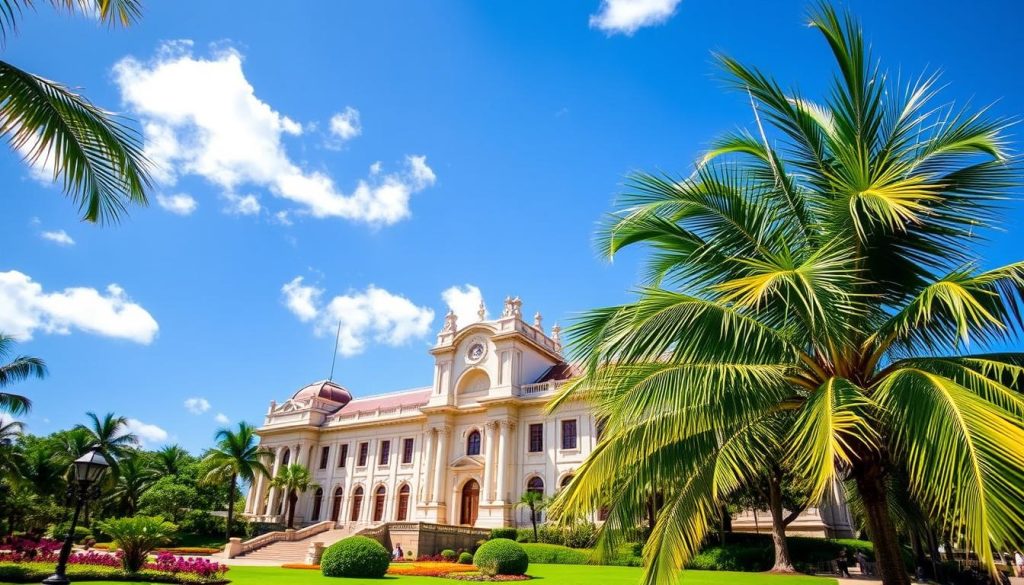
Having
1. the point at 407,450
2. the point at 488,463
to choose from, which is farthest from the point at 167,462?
the point at 488,463

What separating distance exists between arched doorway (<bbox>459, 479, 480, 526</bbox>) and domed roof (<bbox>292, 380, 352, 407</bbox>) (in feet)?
59.1

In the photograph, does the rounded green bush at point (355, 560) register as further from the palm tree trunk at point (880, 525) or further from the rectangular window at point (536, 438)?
the rectangular window at point (536, 438)

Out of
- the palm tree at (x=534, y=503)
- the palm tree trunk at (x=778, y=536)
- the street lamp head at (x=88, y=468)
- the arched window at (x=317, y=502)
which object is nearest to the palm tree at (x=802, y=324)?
the street lamp head at (x=88, y=468)

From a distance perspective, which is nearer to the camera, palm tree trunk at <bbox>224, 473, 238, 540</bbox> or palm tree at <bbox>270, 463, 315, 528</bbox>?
palm tree trunk at <bbox>224, 473, 238, 540</bbox>

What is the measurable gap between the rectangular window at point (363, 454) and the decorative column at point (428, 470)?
598cm

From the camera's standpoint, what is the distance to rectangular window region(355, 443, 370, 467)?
43219mm

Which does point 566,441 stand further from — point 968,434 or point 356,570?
point 968,434

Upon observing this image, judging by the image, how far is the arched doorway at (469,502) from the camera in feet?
120

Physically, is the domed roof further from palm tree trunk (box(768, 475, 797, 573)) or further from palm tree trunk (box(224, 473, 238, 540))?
palm tree trunk (box(768, 475, 797, 573))

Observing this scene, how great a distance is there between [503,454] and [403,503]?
9895 mm

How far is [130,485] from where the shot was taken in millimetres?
43219

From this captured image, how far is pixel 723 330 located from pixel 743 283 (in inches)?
34.0

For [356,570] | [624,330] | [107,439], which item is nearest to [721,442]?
[624,330]

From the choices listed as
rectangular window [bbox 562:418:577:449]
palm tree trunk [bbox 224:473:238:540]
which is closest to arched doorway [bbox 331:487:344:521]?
palm tree trunk [bbox 224:473:238:540]
